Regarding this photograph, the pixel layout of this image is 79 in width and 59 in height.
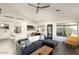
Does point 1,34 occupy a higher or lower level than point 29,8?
A: lower

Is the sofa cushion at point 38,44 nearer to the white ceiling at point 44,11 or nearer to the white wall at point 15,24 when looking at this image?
the white wall at point 15,24

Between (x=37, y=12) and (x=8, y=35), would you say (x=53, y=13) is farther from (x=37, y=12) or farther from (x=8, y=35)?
(x=8, y=35)

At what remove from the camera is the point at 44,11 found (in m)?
1.42

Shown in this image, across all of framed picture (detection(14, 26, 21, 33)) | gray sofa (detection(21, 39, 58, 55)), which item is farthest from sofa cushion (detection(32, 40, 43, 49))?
framed picture (detection(14, 26, 21, 33))

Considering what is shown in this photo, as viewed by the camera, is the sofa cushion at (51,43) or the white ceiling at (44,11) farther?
the sofa cushion at (51,43)

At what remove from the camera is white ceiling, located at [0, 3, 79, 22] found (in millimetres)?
1372

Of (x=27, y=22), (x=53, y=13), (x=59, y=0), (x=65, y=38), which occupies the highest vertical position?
(x=59, y=0)

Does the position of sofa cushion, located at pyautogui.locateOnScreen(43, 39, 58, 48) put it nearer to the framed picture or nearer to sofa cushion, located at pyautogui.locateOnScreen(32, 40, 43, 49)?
sofa cushion, located at pyautogui.locateOnScreen(32, 40, 43, 49)

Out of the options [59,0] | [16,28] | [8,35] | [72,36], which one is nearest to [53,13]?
[59,0]

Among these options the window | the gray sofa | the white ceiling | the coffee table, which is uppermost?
the white ceiling

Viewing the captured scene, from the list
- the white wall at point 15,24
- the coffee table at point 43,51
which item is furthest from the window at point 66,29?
the white wall at point 15,24

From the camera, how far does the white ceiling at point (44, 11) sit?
1.37 meters

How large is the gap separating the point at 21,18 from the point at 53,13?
560 millimetres
